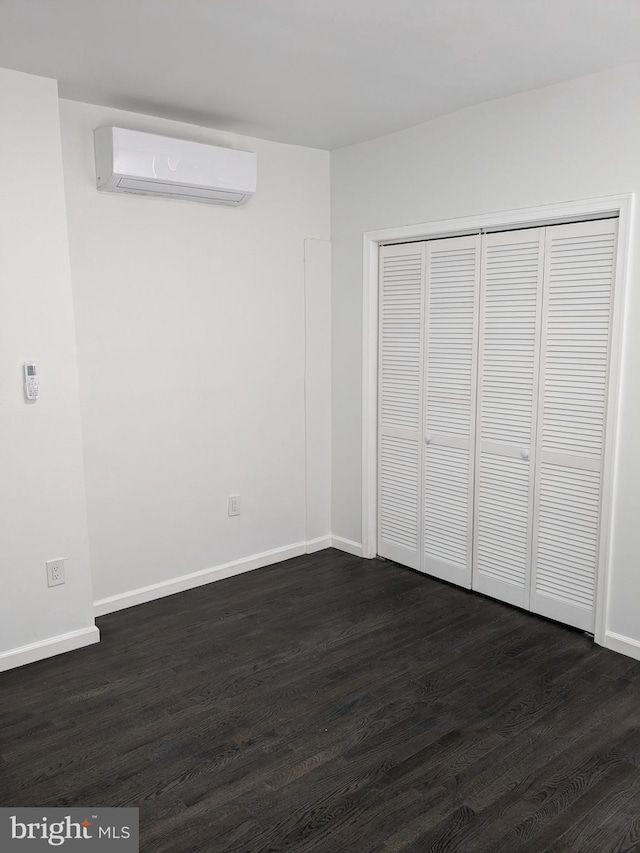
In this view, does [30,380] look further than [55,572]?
No

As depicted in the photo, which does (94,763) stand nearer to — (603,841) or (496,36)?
(603,841)

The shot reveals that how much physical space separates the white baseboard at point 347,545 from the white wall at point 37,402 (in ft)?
5.83

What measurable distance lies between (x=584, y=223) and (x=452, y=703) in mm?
2173

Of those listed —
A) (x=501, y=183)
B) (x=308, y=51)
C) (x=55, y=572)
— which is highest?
(x=308, y=51)

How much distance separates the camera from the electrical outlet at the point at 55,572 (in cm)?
316

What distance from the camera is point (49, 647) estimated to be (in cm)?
318

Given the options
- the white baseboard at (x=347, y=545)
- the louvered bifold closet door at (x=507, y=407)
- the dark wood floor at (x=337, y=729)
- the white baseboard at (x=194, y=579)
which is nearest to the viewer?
the dark wood floor at (x=337, y=729)

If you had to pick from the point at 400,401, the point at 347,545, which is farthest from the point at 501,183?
the point at 347,545

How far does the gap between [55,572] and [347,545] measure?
76.1 inches

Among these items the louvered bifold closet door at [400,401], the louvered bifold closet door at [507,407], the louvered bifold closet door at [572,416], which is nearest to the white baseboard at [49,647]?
the louvered bifold closet door at [400,401]

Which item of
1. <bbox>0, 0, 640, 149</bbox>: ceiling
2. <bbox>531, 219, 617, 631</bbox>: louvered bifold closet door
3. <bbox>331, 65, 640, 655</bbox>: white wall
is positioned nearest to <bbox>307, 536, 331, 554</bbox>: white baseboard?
<bbox>331, 65, 640, 655</bbox>: white wall

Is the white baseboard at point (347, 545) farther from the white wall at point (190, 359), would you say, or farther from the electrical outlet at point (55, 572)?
the electrical outlet at point (55, 572)
